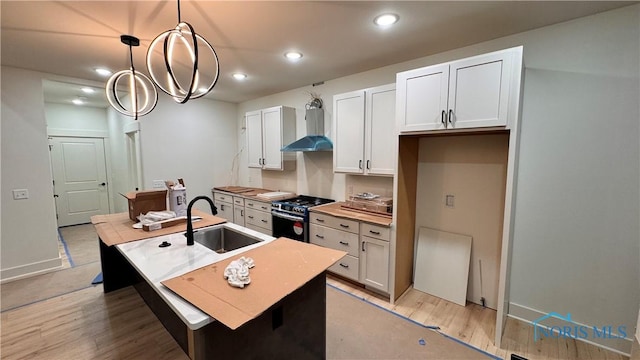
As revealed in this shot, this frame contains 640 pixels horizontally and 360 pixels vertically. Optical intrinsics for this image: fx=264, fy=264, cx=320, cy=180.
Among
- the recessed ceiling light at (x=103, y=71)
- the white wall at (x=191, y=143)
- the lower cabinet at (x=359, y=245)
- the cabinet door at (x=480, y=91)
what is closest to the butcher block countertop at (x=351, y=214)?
the lower cabinet at (x=359, y=245)

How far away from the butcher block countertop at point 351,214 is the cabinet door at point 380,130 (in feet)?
1.61

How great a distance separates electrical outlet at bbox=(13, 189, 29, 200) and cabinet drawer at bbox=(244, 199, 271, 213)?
107 inches

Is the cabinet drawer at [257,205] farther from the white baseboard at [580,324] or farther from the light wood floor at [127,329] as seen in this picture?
the white baseboard at [580,324]

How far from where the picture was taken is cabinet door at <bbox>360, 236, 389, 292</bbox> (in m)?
2.76

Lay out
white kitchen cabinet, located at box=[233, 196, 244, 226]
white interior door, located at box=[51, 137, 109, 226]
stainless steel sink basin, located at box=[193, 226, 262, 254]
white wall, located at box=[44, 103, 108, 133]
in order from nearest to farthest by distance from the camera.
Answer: stainless steel sink basin, located at box=[193, 226, 262, 254], white kitchen cabinet, located at box=[233, 196, 244, 226], white wall, located at box=[44, 103, 108, 133], white interior door, located at box=[51, 137, 109, 226]

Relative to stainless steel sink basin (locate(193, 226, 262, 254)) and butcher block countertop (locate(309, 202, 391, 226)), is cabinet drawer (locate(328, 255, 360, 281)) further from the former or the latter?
stainless steel sink basin (locate(193, 226, 262, 254))

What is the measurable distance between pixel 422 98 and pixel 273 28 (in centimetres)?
145

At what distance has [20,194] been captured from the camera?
3.34 m

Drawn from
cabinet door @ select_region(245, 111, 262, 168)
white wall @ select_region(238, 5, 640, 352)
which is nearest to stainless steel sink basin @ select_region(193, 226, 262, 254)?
cabinet door @ select_region(245, 111, 262, 168)

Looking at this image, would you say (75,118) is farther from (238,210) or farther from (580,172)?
(580,172)

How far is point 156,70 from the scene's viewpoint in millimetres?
3338

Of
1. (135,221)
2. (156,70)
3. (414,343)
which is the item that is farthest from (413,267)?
(156,70)

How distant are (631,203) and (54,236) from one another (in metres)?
6.18

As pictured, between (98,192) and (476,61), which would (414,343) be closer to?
(476,61)
